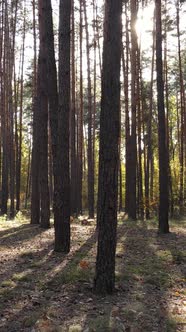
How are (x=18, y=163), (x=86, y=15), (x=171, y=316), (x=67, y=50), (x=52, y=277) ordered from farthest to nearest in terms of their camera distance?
(x=18, y=163) → (x=86, y=15) → (x=67, y=50) → (x=52, y=277) → (x=171, y=316)

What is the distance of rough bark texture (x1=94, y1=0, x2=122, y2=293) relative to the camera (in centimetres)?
585

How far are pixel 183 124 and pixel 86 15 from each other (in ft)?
28.3

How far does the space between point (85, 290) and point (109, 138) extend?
230 centimetres

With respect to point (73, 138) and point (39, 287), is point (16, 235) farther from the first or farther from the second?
point (73, 138)

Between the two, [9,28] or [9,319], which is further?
[9,28]

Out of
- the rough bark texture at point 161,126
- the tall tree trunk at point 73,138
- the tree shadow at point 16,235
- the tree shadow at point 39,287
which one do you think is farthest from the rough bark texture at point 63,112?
the tall tree trunk at point 73,138

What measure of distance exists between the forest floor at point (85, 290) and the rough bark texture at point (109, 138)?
0.70m

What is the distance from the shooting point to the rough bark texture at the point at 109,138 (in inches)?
230

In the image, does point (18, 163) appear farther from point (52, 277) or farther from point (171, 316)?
point (171, 316)

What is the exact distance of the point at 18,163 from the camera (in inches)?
882

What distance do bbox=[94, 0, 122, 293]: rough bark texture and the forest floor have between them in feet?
2.30

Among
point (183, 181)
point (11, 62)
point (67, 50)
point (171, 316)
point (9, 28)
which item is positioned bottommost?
point (171, 316)

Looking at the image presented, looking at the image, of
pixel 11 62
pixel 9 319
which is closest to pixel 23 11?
pixel 11 62

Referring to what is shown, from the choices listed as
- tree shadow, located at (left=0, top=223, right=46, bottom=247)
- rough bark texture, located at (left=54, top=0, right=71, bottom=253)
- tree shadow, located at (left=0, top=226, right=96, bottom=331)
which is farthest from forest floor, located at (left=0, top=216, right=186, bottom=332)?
rough bark texture, located at (left=54, top=0, right=71, bottom=253)
